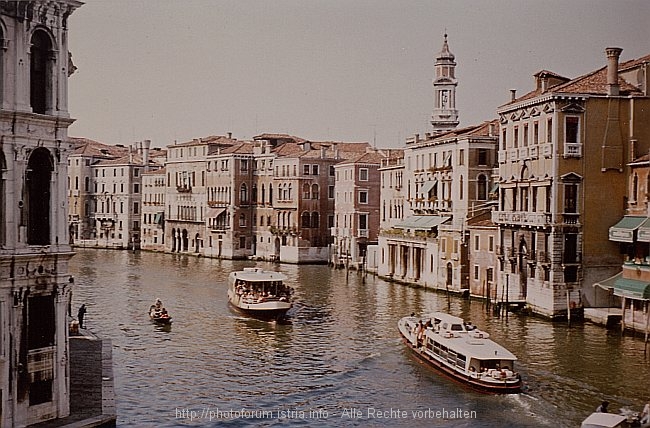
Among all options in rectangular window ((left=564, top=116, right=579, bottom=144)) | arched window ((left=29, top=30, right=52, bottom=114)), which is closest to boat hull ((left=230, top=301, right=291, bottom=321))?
rectangular window ((left=564, top=116, right=579, bottom=144))

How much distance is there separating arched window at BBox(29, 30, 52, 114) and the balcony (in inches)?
372

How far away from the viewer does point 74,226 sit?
32.2m

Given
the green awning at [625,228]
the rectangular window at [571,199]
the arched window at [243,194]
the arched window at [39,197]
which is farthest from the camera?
the arched window at [243,194]

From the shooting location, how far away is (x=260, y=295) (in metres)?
15.6

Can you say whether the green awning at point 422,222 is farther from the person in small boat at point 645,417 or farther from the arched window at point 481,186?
the person in small boat at point 645,417

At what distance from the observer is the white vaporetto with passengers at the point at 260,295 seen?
14.8 m

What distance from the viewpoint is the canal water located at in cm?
869

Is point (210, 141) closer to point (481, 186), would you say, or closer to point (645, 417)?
point (481, 186)

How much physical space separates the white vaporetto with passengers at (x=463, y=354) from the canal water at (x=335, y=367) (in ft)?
0.48

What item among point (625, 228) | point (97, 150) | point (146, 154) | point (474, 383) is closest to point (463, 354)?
point (474, 383)

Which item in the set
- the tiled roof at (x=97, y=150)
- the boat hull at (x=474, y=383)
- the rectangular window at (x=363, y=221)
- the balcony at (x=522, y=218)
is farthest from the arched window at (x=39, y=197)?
the tiled roof at (x=97, y=150)

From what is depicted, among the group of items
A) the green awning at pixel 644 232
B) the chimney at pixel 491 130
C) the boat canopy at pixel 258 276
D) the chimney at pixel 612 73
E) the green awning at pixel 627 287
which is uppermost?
the chimney at pixel 612 73

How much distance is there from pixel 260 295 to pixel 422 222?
5.86 metres

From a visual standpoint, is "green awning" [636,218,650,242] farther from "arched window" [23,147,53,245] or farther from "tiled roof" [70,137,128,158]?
"tiled roof" [70,137,128,158]
